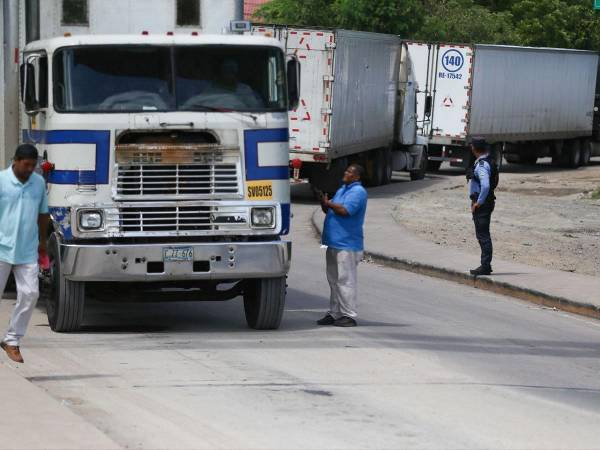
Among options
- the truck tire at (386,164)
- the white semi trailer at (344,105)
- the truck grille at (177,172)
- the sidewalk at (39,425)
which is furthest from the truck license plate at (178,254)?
the truck tire at (386,164)

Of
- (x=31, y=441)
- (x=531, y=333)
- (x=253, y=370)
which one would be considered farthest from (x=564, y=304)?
(x=31, y=441)

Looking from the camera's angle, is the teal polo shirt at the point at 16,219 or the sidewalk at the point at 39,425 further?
the teal polo shirt at the point at 16,219

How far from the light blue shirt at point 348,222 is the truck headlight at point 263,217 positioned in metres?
0.82

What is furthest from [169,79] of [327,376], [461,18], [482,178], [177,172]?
[461,18]

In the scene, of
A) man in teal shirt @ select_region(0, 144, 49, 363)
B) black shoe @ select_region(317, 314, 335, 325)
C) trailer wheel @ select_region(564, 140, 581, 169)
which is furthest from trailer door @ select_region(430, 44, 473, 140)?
man in teal shirt @ select_region(0, 144, 49, 363)

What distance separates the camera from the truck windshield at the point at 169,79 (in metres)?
12.5

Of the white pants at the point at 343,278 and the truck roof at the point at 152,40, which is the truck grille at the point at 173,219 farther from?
the truck roof at the point at 152,40

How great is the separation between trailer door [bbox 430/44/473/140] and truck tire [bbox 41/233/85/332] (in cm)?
2791

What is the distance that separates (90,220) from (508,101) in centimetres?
3138

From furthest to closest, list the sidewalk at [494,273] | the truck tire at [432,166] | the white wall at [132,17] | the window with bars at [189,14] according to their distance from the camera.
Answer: the truck tire at [432,166] < the sidewalk at [494,273] < the window with bars at [189,14] < the white wall at [132,17]

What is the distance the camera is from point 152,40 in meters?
12.7

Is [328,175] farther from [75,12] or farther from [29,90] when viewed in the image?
[29,90]

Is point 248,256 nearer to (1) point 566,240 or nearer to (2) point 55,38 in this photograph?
(2) point 55,38

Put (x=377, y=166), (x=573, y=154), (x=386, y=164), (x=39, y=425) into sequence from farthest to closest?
1. (x=573, y=154)
2. (x=386, y=164)
3. (x=377, y=166)
4. (x=39, y=425)
